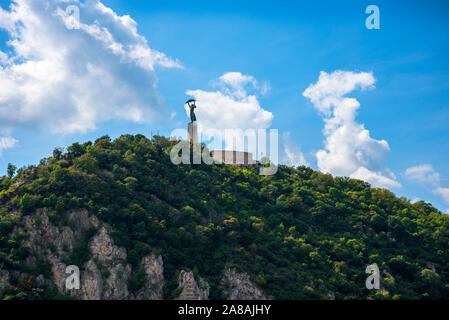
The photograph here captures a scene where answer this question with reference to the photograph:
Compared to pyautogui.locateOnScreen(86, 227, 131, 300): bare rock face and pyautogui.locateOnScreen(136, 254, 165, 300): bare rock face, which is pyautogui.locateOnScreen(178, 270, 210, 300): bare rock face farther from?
pyautogui.locateOnScreen(86, 227, 131, 300): bare rock face

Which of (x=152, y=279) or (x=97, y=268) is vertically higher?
(x=97, y=268)

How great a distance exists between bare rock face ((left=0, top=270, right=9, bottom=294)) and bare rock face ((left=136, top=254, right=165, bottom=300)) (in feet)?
35.1

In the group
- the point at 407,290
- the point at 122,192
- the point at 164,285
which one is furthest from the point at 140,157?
the point at 407,290

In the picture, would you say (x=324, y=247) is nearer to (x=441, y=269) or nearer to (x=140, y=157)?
(x=441, y=269)

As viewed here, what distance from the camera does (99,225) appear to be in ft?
139

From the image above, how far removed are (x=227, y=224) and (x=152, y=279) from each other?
35.5ft

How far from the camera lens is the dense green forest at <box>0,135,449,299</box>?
42.6m

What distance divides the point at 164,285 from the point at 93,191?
39.5ft

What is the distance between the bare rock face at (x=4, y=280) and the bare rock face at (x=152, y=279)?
10712 mm

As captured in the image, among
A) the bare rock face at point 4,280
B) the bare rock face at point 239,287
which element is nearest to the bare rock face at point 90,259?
the bare rock face at point 4,280

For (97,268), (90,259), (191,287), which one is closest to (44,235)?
(90,259)

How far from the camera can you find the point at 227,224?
48.0 m

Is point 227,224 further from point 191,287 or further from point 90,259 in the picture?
point 90,259
